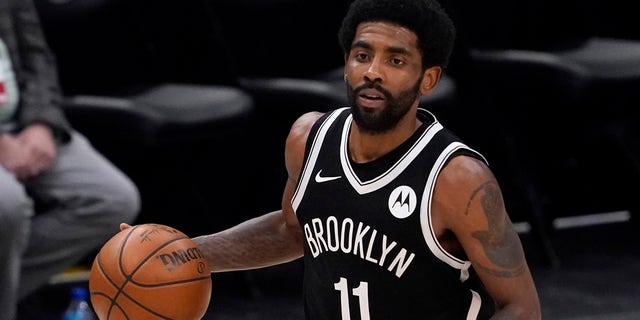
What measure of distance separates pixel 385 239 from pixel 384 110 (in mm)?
296

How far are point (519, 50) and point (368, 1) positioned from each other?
11.0 feet

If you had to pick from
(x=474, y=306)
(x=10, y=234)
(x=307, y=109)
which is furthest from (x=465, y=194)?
(x=307, y=109)

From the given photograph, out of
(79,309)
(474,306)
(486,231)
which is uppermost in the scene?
(486,231)

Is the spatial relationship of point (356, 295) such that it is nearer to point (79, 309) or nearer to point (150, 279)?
point (150, 279)

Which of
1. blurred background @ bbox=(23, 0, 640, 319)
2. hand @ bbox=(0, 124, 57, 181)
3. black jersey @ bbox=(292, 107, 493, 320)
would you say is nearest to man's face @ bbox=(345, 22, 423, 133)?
black jersey @ bbox=(292, 107, 493, 320)

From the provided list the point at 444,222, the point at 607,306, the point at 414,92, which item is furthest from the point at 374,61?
the point at 607,306

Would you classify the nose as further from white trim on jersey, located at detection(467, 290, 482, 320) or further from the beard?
white trim on jersey, located at detection(467, 290, 482, 320)

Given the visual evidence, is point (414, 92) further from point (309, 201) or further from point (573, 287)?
point (573, 287)

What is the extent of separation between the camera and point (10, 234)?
4.45m

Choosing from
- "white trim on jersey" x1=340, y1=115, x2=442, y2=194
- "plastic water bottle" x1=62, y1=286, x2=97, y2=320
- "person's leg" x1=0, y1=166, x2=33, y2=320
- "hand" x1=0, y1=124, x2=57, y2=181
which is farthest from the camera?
"plastic water bottle" x1=62, y1=286, x2=97, y2=320

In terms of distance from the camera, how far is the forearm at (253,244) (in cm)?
342

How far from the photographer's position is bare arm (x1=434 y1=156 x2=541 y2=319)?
2.97 meters

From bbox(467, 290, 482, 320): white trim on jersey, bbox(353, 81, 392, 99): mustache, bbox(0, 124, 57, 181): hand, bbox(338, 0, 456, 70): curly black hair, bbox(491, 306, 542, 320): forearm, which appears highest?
bbox(338, 0, 456, 70): curly black hair

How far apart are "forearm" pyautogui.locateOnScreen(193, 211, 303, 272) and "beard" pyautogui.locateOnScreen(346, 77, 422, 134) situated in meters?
0.52
